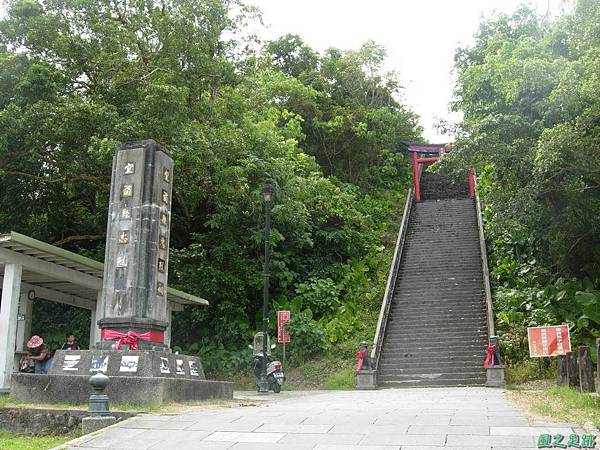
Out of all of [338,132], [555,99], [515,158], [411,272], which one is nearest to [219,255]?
[411,272]

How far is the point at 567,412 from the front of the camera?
7926 millimetres

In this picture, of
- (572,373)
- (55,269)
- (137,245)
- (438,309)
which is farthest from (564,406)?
(438,309)

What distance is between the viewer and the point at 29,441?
805 cm

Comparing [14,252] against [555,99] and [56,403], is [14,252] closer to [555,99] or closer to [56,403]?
[56,403]

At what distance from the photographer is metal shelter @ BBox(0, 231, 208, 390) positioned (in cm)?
1181

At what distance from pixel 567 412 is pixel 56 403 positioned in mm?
7522

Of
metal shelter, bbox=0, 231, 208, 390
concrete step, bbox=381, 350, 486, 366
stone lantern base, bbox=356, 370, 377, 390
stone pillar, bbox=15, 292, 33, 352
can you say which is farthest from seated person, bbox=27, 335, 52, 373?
concrete step, bbox=381, 350, 486, 366

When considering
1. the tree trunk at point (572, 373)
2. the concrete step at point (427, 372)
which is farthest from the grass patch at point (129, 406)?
the concrete step at point (427, 372)

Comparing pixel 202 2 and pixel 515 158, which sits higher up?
pixel 202 2

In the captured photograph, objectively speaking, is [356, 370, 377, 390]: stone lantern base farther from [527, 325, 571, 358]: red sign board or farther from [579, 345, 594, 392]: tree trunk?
[579, 345, 594, 392]: tree trunk

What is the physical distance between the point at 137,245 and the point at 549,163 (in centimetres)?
895

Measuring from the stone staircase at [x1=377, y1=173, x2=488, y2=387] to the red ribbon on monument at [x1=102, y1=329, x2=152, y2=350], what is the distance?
7.72 m

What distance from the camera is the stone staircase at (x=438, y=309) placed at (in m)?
16.4

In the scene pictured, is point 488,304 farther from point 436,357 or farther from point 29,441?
point 29,441
